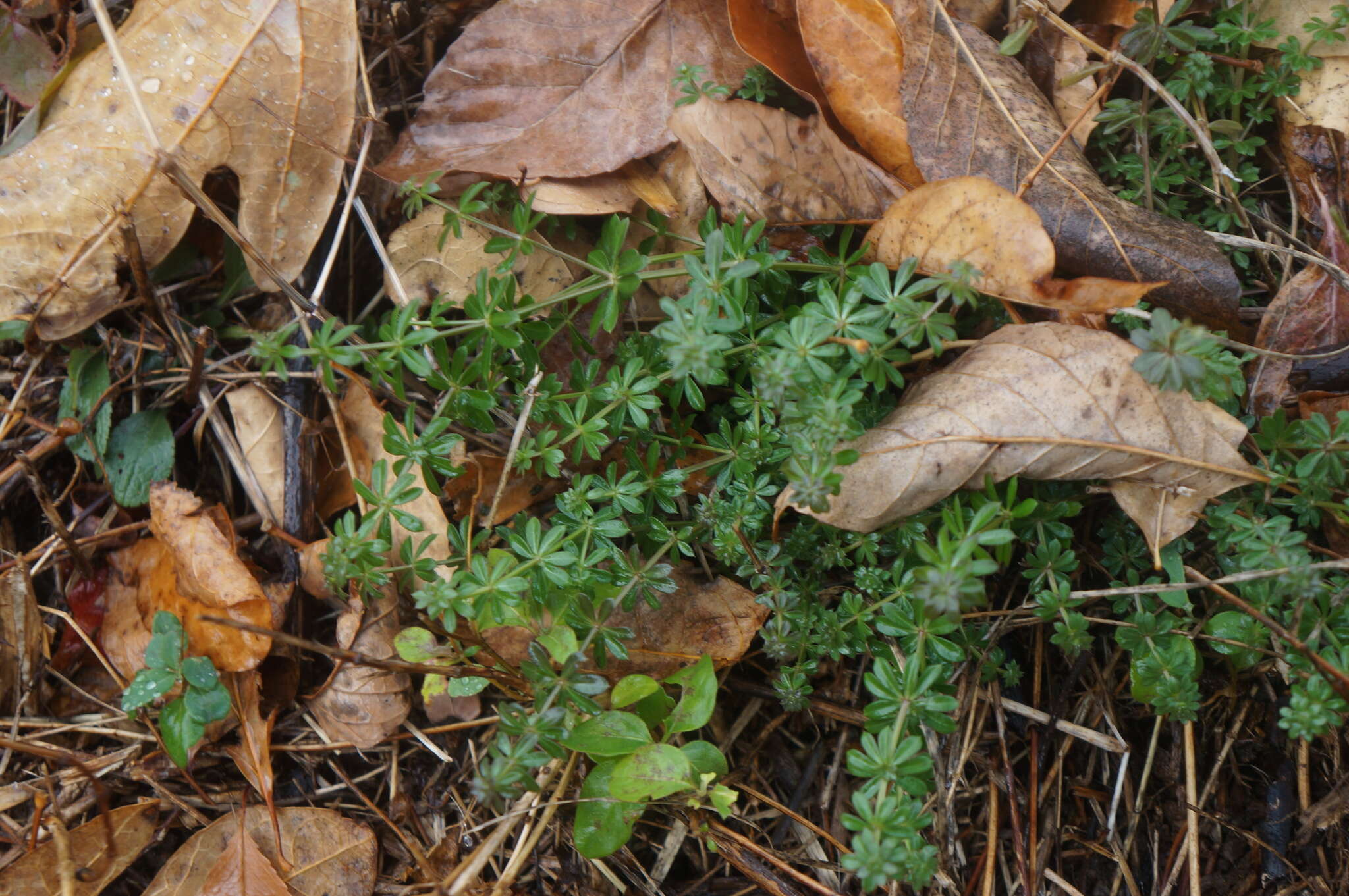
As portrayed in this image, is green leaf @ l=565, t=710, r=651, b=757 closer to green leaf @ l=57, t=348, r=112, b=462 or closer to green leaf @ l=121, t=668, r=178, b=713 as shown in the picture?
green leaf @ l=121, t=668, r=178, b=713

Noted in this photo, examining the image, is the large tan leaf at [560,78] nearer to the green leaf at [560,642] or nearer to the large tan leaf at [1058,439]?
the large tan leaf at [1058,439]

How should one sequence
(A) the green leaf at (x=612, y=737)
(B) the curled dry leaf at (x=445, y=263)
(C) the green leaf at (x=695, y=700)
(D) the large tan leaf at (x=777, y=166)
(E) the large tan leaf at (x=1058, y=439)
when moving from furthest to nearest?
1. (B) the curled dry leaf at (x=445, y=263)
2. (D) the large tan leaf at (x=777, y=166)
3. (C) the green leaf at (x=695, y=700)
4. (A) the green leaf at (x=612, y=737)
5. (E) the large tan leaf at (x=1058, y=439)

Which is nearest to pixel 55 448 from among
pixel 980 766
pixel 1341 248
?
pixel 980 766

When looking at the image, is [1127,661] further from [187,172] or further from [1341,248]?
[187,172]

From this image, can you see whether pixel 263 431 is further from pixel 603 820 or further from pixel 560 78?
pixel 603 820

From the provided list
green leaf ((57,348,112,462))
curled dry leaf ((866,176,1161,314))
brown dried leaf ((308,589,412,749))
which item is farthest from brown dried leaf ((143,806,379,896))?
curled dry leaf ((866,176,1161,314))

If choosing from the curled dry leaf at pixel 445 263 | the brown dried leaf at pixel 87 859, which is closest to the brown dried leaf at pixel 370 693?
the brown dried leaf at pixel 87 859
